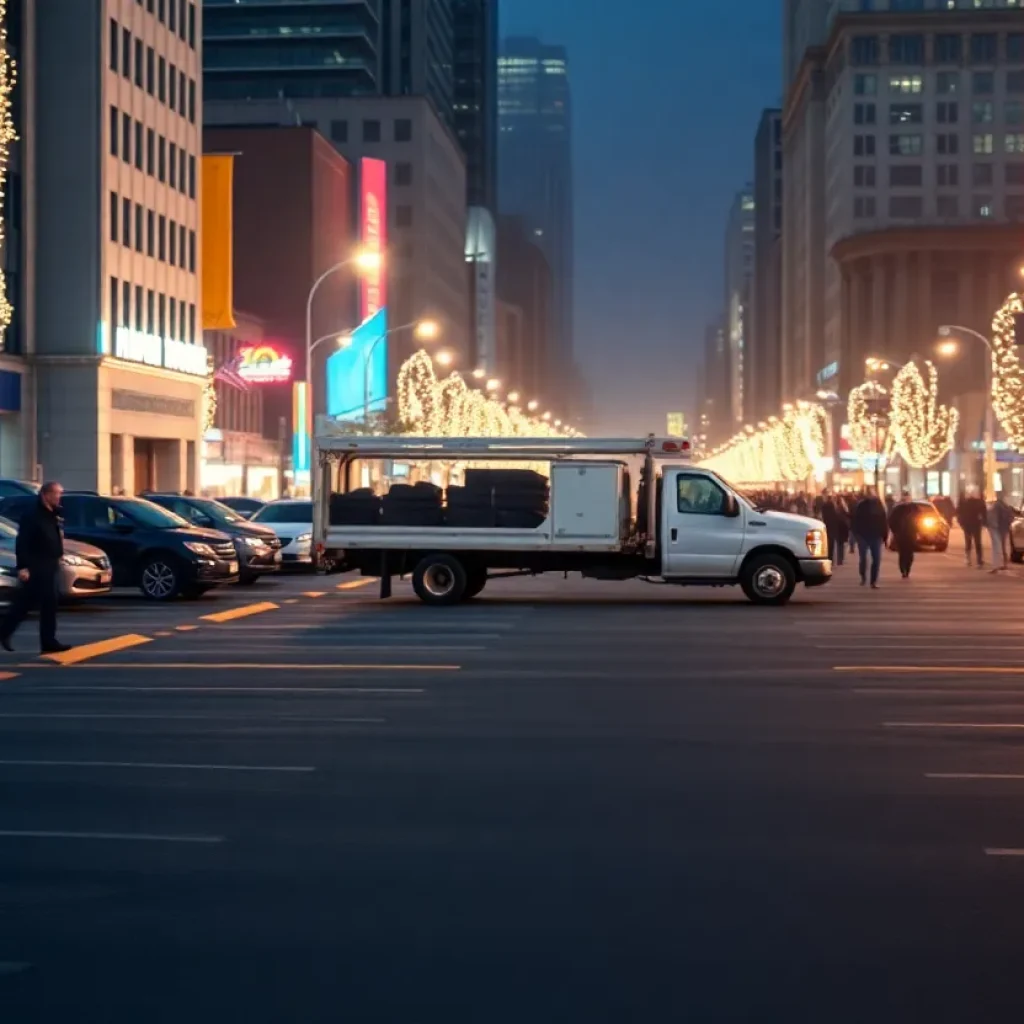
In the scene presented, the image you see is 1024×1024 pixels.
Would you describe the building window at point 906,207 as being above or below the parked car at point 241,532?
above

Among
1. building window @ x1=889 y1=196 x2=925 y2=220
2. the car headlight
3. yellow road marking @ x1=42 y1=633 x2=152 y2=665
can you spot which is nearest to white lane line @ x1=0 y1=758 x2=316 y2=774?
yellow road marking @ x1=42 y1=633 x2=152 y2=665

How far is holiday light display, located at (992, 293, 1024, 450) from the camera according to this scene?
58.5 meters

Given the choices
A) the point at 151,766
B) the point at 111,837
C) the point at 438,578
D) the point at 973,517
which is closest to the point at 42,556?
the point at 151,766

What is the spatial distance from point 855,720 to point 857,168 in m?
158

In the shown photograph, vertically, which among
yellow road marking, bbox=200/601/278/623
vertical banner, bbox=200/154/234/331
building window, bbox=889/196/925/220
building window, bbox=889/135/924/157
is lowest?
yellow road marking, bbox=200/601/278/623

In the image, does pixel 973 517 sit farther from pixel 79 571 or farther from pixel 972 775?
pixel 972 775

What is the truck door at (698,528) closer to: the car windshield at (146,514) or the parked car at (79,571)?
the car windshield at (146,514)

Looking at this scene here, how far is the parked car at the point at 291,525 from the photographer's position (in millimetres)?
40281

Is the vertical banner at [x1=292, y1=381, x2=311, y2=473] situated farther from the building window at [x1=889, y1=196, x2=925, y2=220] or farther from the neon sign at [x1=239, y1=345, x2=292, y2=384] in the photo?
the building window at [x1=889, y1=196, x2=925, y2=220]

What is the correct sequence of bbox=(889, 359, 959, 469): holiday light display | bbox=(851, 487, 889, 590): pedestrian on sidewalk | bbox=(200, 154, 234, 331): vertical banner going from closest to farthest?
bbox=(851, 487, 889, 590): pedestrian on sidewalk < bbox=(200, 154, 234, 331): vertical banner < bbox=(889, 359, 959, 469): holiday light display

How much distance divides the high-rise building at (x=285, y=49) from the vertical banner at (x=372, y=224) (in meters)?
27.4

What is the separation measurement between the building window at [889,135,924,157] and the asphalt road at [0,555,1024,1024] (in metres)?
153

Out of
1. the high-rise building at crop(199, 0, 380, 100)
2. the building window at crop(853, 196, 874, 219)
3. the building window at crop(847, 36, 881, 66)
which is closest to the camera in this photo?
the high-rise building at crop(199, 0, 380, 100)

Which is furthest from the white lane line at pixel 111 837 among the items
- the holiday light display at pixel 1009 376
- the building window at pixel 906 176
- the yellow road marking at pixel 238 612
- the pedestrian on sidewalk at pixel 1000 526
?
the building window at pixel 906 176
